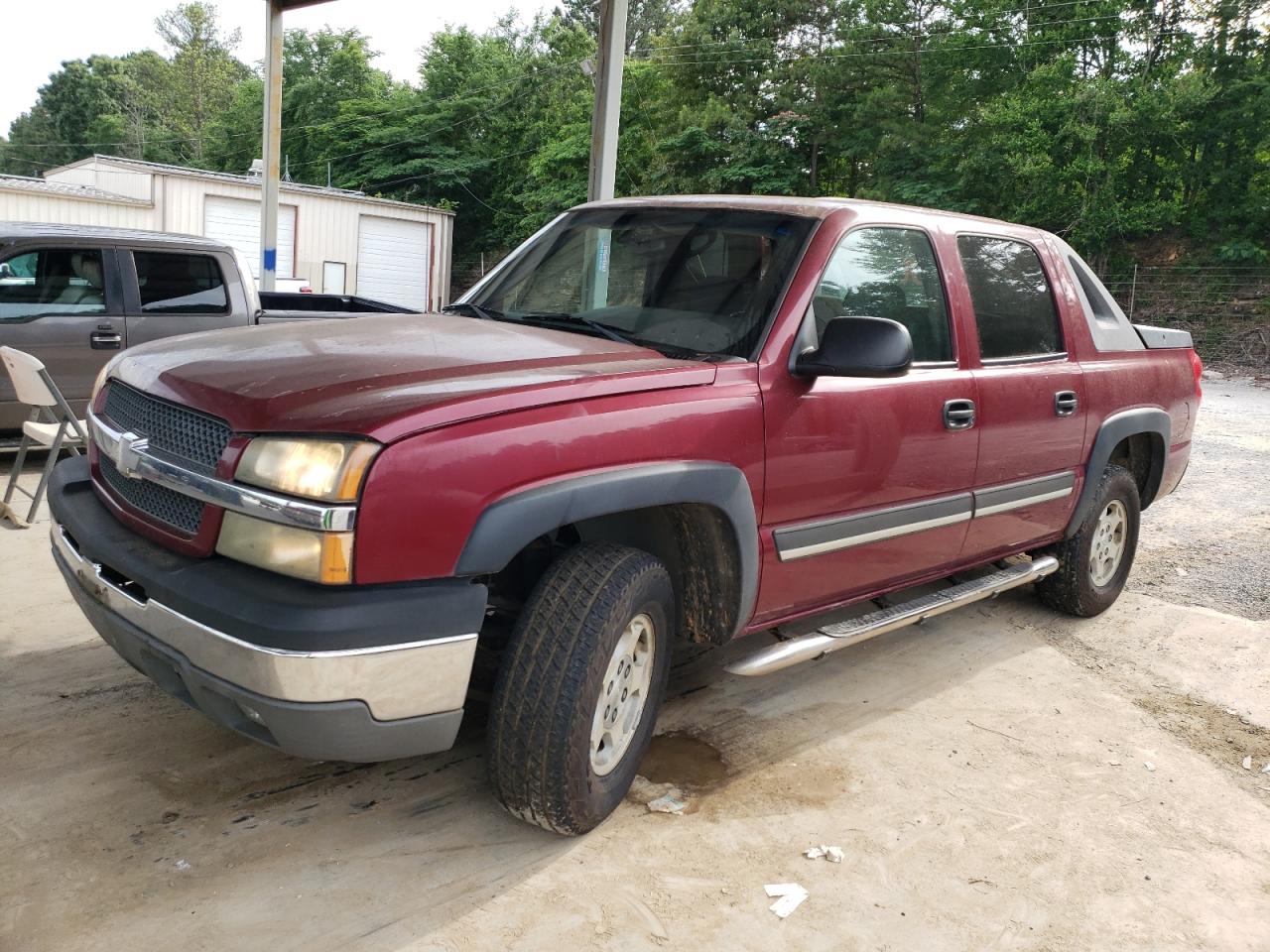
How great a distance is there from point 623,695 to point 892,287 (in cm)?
175

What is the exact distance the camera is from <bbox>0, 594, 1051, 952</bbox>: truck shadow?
252cm

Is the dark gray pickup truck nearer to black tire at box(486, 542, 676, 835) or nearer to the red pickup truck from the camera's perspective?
the red pickup truck

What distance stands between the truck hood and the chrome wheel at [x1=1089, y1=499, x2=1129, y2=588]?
2942 millimetres

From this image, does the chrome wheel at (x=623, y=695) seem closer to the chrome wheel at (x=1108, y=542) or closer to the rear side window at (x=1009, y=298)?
the rear side window at (x=1009, y=298)

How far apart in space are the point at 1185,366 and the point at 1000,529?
1982 mm

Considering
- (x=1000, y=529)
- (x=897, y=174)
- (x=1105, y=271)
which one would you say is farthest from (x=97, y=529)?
(x=897, y=174)

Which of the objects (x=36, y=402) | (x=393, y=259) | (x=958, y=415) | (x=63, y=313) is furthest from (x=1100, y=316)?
(x=393, y=259)

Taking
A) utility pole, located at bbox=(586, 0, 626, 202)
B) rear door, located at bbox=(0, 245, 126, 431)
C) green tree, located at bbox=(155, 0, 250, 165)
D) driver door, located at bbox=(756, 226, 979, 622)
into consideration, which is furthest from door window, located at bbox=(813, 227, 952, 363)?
green tree, located at bbox=(155, 0, 250, 165)

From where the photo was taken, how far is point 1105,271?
979 inches

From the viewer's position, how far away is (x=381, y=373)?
2.67 metres

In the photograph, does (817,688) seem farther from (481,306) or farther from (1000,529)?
(481,306)

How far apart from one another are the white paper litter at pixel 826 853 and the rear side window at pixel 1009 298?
78.0 inches

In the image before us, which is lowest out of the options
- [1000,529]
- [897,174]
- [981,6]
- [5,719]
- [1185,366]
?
[5,719]

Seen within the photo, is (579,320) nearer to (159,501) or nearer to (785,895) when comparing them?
(159,501)
